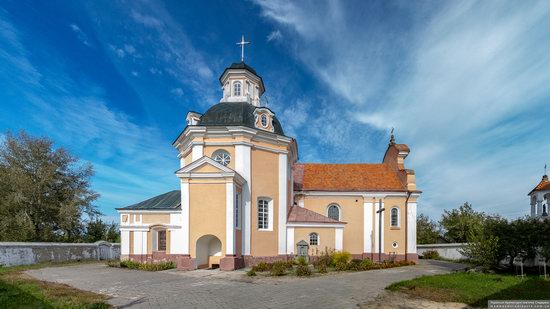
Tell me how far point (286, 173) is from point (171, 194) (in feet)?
28.6

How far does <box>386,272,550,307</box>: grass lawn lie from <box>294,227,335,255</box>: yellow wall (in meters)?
9.73

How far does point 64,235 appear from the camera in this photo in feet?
116

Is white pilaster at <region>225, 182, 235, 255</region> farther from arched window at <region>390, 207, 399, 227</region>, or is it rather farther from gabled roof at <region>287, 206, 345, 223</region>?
arched window at <region>390, 207, 399, 227</region>

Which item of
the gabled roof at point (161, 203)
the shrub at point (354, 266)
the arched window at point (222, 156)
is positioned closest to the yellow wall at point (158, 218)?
the gabled roof at point (161, 203)

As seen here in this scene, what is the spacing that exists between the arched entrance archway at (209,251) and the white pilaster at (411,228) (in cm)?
1503

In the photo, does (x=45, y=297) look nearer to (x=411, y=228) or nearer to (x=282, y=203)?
(x=282, y=203)

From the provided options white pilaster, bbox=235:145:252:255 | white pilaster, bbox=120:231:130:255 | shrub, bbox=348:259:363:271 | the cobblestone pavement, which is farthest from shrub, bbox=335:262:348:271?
white pilaster, bbox=120:231:130:255

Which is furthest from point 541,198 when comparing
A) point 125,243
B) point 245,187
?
point 125,243

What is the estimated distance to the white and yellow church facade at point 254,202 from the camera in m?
19.7

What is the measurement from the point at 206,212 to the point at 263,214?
4.55 m

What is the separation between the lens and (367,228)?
90.2ft

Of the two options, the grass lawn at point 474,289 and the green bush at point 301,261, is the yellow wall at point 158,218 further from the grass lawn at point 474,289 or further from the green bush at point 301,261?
the grass lawn at point 474,289

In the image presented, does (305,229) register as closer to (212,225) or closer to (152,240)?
(212,225)

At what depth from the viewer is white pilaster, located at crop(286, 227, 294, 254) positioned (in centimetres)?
2336
